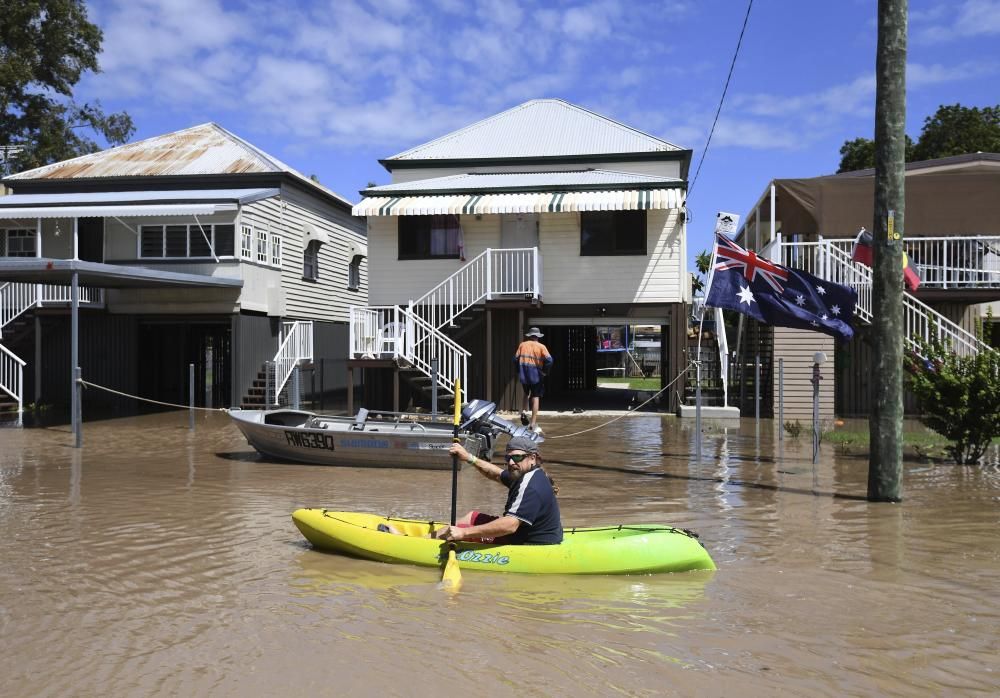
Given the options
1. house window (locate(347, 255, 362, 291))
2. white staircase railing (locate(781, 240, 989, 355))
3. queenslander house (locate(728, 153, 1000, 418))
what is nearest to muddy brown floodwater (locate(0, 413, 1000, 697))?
white staircase railing (locate(781, 240, 989, 355))

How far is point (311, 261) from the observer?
27.0 m

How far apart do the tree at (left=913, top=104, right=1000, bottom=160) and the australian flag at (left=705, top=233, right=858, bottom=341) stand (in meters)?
29.5

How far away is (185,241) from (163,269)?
2.94ft

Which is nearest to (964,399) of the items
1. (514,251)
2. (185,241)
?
(514,251)

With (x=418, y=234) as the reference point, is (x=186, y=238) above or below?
below

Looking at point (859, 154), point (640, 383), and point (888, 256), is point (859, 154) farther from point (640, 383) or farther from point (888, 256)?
point (888, 256)

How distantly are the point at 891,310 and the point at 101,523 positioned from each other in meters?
8.97

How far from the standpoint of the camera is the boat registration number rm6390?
13062mm

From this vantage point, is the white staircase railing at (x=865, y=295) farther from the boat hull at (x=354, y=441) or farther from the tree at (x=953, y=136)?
the tree at (x=953, y=136)

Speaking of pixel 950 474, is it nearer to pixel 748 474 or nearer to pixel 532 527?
pixel 748 474

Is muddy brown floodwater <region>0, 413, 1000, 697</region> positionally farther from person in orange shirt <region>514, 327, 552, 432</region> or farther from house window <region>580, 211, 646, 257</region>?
house window <region>580, 211, 646, 257</region>

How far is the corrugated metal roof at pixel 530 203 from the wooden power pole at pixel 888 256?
9.74 m

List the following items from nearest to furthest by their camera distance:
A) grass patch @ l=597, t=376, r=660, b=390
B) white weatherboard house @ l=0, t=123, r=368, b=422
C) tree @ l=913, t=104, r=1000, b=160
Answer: white weatherboard house @ l=0, t=123, r=368, b=422
grass patch @ l=597, t=376, r=660, b=390
tree @ l=913, t=104, r=1000, b=160

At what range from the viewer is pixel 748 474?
12312 mm
